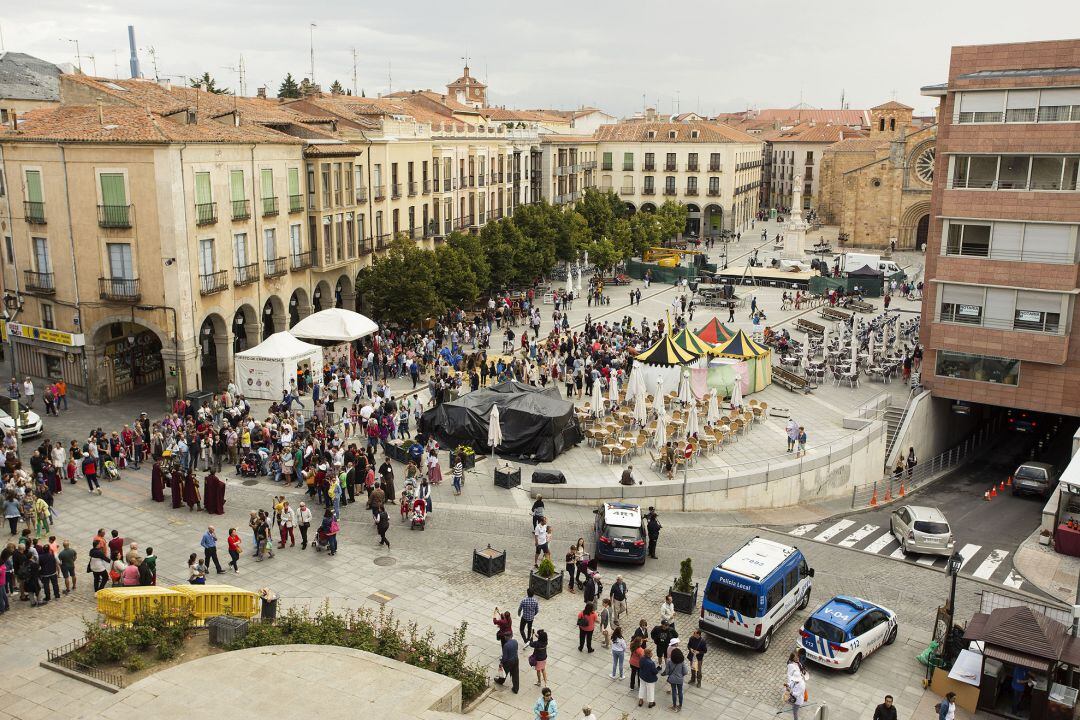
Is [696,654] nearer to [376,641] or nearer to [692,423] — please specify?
[376,641]

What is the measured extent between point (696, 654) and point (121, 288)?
1027 inches

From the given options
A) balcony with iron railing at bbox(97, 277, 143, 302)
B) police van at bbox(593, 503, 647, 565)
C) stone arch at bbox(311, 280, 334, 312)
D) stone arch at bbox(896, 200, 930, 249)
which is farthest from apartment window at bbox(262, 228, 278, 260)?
stone arch at bbox(896, 200, 930, 249)

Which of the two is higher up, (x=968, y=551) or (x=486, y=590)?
(x=486, y=590)

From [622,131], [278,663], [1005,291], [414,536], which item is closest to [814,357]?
[1005,291]

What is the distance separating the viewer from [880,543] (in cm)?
2700

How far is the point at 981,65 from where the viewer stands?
32.3 meters

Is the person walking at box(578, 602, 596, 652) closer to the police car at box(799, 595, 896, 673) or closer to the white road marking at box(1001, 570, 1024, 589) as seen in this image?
the police car at box(799, 595, 896, 673)

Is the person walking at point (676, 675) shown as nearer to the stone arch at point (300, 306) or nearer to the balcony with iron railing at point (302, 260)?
the stone arch at point (300, 306)

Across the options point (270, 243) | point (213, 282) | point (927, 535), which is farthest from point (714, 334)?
point (213, 282)

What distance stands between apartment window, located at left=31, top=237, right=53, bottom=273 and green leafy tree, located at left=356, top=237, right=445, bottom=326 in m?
13.4

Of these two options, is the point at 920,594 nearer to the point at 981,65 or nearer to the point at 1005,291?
the point at 1005,291

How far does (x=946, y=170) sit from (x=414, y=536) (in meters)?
23.3

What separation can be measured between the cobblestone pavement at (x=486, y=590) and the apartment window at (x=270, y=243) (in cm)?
1462

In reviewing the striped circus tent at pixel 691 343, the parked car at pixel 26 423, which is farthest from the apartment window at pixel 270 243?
the striped circus tent at pixel 691 343
